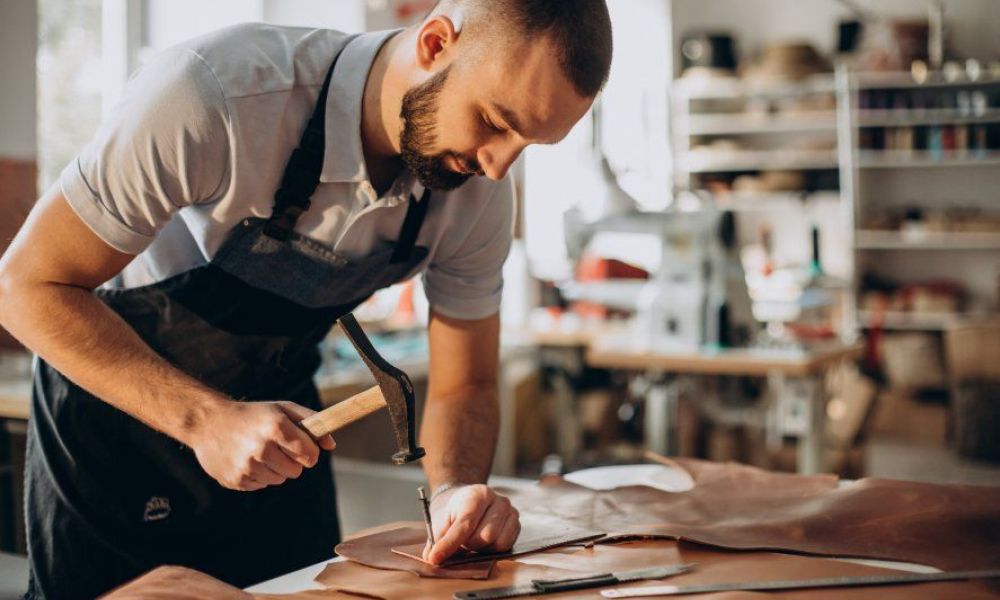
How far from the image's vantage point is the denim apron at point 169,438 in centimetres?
148

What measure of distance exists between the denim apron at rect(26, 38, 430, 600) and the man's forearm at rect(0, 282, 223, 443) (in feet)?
0.59

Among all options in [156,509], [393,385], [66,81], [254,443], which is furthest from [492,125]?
[66,81]

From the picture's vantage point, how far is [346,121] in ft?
4.67

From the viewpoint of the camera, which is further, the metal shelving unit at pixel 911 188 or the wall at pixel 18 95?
the metal shelving unit at pixel 911 188

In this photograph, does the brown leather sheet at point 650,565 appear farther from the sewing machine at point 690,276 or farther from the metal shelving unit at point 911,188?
the metal shelving unit at point 911,188

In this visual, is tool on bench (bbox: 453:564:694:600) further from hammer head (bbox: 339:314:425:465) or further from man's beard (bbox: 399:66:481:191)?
man's beard (bbox: 399:66:481:191)

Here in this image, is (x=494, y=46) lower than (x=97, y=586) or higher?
higher

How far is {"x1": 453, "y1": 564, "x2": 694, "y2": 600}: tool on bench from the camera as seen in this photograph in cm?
106

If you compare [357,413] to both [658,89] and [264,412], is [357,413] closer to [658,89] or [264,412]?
[264,412]

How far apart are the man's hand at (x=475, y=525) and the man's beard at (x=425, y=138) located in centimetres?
44

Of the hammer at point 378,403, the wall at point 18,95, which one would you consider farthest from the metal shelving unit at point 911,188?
the hammer at point 378,403

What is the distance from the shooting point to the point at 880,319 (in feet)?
22.3

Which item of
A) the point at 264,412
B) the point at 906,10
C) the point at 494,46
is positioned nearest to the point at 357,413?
the point at 264,412

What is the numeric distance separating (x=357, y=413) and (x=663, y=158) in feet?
21.6
